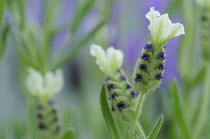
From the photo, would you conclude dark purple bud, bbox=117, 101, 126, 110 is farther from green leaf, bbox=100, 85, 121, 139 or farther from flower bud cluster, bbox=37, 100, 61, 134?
flower bud cluster, bbox=37, 100, 61, 134

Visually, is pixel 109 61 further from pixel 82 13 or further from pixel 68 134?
pixel 82 13

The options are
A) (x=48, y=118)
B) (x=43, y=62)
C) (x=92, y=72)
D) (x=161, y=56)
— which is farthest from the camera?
(x=92, y=72)

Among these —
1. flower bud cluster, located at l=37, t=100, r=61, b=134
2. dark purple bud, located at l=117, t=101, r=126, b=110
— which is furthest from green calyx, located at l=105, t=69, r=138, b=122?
flower bud cluster, located at l=37, t=100, r=61, b=134

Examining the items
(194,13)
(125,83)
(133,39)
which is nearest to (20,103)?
(133,39)

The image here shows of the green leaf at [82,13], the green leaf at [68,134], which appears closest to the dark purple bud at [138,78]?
the green leaf at [68,134]

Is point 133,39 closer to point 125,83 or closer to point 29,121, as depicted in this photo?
point 29,121

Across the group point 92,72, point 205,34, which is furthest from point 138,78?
point 92,72

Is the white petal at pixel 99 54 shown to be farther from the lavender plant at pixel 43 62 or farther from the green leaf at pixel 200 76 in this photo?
the green leaf at pixel 200 76
